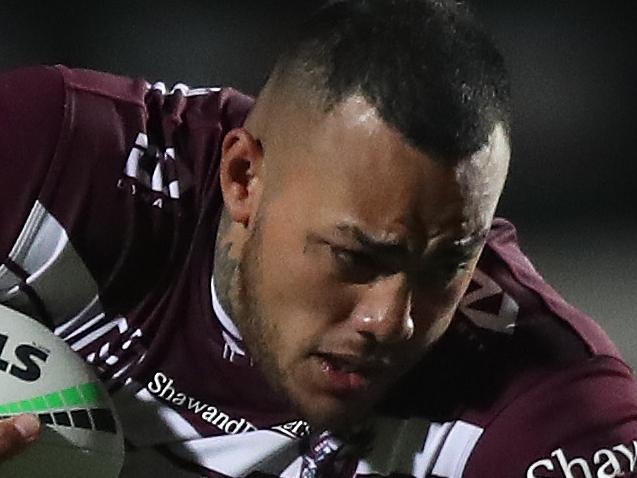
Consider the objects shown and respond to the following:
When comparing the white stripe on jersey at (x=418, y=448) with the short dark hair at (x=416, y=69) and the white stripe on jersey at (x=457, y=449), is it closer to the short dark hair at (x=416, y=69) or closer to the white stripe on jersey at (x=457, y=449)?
the white stripe on jersey at (x=457, y=449)

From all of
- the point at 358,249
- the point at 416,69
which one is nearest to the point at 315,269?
the point at 358,249

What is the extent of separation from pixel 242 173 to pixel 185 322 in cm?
13

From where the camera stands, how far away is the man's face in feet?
2.81

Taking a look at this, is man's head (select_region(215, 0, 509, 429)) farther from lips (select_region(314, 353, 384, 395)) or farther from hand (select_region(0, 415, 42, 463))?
hand (select_region(0, 415, 42, 463))

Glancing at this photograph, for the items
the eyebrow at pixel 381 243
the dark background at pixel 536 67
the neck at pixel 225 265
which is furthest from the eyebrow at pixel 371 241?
the dark background at pixel 536 67

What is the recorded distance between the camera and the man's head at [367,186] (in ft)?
2.80

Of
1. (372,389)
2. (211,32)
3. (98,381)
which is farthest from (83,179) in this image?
(211,32)

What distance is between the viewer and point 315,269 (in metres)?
0.88

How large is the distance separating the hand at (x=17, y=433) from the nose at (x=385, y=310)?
20cm

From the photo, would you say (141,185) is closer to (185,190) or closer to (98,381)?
(185,190)

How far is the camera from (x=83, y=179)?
0.99m

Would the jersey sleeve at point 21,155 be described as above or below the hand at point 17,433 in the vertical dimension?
above

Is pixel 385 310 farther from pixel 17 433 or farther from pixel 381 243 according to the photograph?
pixel 17 433

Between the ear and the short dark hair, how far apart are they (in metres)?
0.05
